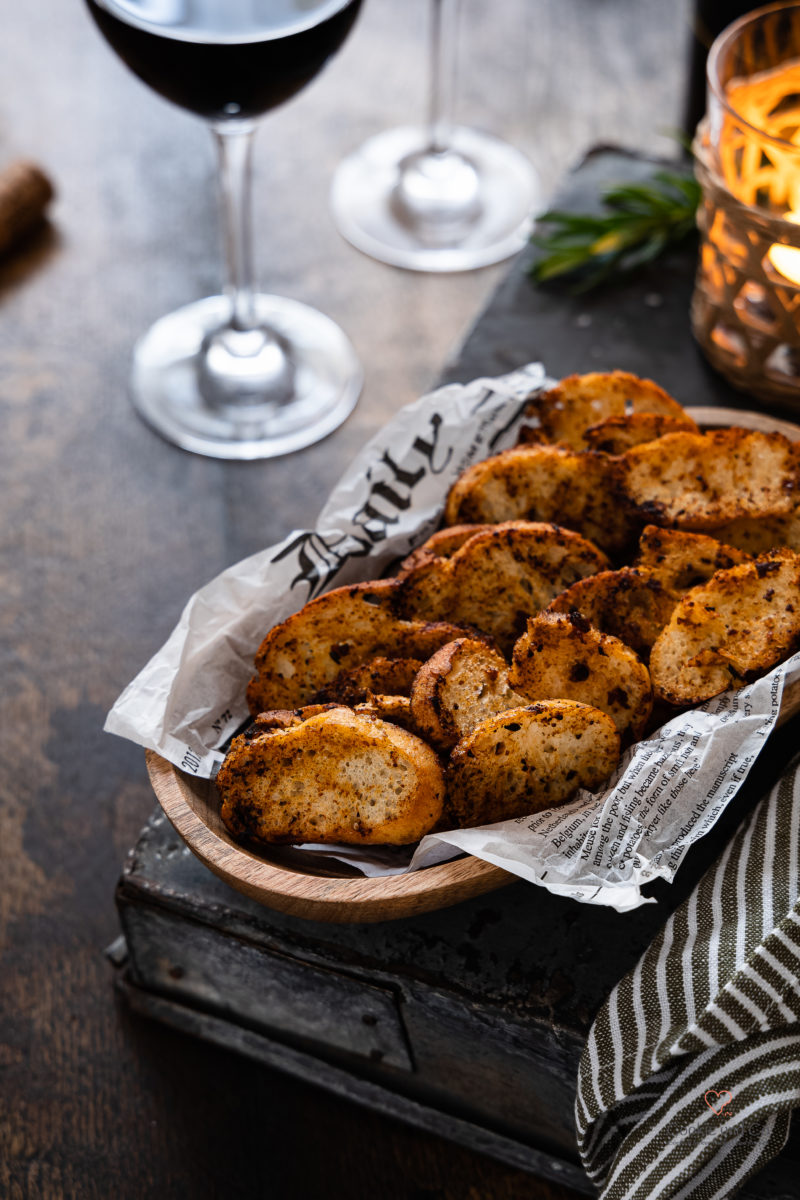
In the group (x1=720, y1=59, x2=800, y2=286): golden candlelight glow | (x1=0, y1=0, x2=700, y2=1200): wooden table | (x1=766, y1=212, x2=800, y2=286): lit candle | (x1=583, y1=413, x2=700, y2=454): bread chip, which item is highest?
(x1=720, y1=59, x2=800, y2=286): golden candlelight glow

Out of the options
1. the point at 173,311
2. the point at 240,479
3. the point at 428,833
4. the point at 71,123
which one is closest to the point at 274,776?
the point at 428,833

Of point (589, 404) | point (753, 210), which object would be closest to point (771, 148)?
point (753, 210)

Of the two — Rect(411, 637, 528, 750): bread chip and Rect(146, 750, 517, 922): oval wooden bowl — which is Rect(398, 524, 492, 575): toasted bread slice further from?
Rect(146, 750, 517, 922): oval wooden bowl

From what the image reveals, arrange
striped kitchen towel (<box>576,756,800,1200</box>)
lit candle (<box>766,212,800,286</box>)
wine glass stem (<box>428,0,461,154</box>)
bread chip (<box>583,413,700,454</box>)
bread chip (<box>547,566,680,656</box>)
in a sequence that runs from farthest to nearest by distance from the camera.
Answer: wine glass stem (<box>428,0,461,154</box>) < lit candle (<box>766,212,800,286</box>) < bread chip (<box>583,413,700,454</box>) < bread chip (<box>547,566,680,656</box>) < striped kitchen towel (<box>576,756,800,1200</box>)

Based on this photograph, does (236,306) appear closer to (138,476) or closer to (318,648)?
(138,476)

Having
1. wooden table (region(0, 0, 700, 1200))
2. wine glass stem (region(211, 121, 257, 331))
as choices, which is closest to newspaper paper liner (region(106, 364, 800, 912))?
wooden table (region(0, 0, 700, 1200))

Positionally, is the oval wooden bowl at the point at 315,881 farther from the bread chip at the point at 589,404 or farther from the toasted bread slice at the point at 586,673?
the bread chip at the point at 589,404
